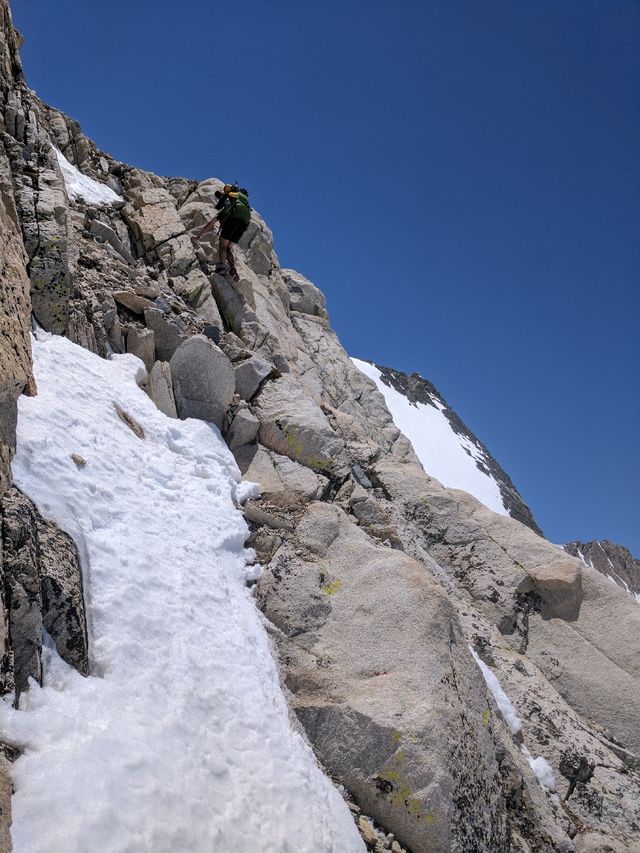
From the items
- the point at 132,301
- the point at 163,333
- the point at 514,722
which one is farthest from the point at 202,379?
the point at 514,722

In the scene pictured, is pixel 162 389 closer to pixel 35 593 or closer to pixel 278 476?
pixel 278 476

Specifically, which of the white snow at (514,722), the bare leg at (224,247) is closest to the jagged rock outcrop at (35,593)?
the white snow at (514,722)

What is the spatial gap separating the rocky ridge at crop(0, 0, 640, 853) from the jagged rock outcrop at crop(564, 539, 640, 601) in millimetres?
111273

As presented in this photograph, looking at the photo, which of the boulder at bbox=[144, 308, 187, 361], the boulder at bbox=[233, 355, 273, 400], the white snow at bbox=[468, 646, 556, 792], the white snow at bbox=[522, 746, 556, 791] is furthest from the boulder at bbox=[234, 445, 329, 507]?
the white snow at bbox=[522, 746, 556, 791]

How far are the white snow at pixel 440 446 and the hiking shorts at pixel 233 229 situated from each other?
57.6m

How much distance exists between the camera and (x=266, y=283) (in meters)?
27.8

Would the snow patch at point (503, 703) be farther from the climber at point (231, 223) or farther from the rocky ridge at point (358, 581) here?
the climber at point (231, 223)

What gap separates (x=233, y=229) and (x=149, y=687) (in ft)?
65.6

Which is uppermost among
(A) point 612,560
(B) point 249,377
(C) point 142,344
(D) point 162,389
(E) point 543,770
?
(A) point 612,560

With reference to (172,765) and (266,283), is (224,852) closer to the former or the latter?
(172,765)

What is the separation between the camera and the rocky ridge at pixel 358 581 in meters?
8.31

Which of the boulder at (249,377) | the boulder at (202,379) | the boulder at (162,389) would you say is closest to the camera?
the boulder at (162,389)

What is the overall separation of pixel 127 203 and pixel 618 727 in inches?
1033

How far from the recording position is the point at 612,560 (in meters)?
122
